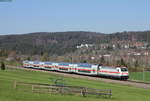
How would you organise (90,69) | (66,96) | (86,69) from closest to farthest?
(66,96), (90,69), (86,69)

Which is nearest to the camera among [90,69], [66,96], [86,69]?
[66,96]

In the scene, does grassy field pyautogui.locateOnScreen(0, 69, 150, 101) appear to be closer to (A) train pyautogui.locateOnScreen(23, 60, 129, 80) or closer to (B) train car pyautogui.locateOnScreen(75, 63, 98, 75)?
(A) train pyautogui.locateOnScreen(23, 60, 129, 80)

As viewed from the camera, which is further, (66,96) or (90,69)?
(90,69)

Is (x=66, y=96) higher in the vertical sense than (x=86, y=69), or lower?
lower

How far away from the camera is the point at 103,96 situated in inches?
1635

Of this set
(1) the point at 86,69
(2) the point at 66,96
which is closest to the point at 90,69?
(1) the point at 86,69

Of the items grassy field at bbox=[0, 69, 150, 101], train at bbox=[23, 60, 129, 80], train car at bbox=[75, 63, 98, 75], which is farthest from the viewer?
train car at bbox=[75, 63, 98, 75]

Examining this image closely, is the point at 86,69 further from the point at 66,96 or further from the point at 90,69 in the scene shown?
the point at 66,96

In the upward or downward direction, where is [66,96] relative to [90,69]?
downward

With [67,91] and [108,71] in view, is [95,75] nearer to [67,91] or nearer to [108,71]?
[108,71]

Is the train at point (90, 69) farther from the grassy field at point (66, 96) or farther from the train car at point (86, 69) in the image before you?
the grassy field at point (66, 96)

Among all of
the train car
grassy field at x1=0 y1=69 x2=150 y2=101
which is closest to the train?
the train car

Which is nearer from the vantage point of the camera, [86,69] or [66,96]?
[66,96]

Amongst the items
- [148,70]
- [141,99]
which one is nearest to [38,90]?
[141,99]
